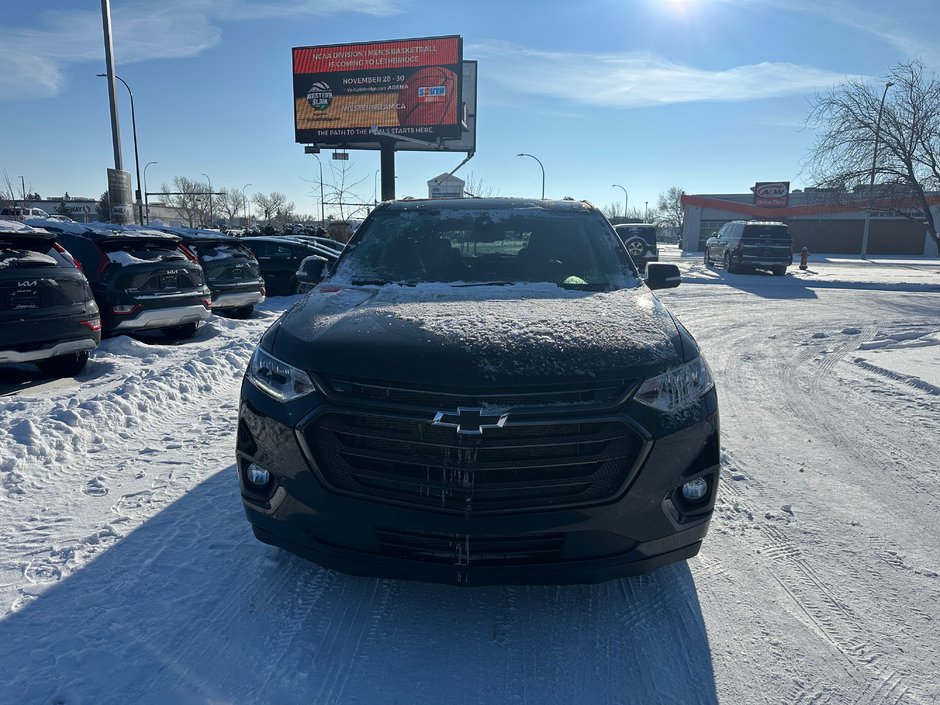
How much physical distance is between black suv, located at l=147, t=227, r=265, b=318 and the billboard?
47.5 ft

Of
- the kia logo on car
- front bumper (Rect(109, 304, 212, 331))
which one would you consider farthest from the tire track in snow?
the kia logo on car

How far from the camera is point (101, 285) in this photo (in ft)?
25.7

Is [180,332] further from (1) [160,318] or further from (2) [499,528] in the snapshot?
(2) [499,528]

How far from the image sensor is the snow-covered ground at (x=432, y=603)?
2.26 meters

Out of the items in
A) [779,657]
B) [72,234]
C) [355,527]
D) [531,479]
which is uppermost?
[72,234]

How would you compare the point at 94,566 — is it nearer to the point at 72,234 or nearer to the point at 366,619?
the point at 366,619

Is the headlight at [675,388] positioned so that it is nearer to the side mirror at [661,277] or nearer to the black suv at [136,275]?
the side mirror at [661,277]

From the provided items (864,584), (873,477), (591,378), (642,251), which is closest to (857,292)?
(642,251)

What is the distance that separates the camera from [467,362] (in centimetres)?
237

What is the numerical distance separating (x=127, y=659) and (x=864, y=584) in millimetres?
3253

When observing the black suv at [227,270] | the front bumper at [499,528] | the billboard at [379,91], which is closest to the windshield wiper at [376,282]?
the front bumper at [499,528]

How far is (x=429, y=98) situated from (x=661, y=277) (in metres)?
21.6

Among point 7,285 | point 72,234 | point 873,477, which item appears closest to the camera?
point 873,477

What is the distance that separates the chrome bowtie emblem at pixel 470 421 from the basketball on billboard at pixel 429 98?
23339 mm
